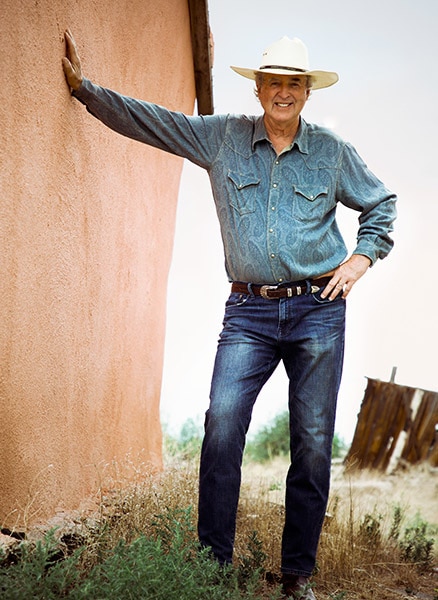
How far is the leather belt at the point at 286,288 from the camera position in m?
3.74

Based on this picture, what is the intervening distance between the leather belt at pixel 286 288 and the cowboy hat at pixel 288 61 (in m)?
0.93

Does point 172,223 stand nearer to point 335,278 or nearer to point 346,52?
point 335,278

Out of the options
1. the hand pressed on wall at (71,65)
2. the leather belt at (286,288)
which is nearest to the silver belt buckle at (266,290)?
the leather belt at (286,288)

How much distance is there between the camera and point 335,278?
3756mm

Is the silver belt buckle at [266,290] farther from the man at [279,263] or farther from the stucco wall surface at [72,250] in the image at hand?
the stucco wall surface at [72,250]

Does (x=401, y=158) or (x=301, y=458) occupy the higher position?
(x=401, y=158)

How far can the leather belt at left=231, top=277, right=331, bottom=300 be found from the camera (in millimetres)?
3744

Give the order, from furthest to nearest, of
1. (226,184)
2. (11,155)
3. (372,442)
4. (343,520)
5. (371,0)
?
(371,0) < (372,442) < (343,520) < (226,184) < (11,155)

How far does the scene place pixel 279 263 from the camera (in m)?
3.73

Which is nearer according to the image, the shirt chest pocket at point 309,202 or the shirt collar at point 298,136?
the shirt chest pocket at point 309,202

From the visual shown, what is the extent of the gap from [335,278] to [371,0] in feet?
39.6

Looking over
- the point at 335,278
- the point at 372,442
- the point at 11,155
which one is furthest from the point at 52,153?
the point at 372,442

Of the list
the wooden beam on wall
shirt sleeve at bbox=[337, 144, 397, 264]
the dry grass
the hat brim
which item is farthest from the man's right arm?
the wooden beam on wall

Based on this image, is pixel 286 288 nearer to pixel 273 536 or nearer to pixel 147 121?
pixel 147 121
